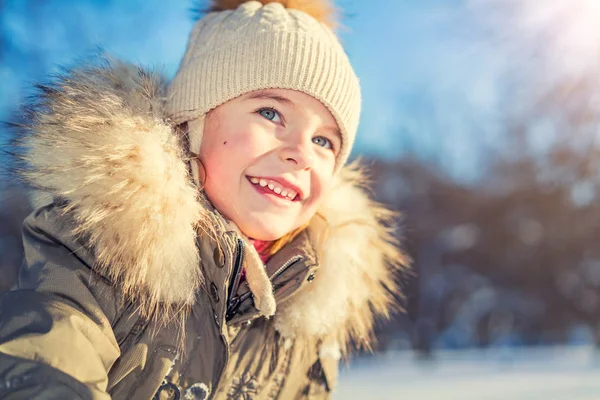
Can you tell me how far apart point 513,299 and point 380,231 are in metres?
16.0

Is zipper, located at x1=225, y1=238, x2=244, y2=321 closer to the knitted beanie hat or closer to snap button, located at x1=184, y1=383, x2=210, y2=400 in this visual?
snap button, located at x1=184, y1=383, x2=210, y2=400

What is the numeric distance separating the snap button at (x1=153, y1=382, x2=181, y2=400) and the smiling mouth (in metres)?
0.62

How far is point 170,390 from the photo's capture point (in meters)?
1.63

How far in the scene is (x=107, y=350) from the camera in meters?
1.43

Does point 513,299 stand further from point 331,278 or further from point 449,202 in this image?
point 331,278

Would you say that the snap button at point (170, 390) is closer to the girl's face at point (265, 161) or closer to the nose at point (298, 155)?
the girl's face at point (265, 161)

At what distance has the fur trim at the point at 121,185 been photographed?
153 cm

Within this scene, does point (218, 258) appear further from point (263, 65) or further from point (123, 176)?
point (263, 65)

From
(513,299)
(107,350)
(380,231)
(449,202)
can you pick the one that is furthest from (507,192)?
(107,350)

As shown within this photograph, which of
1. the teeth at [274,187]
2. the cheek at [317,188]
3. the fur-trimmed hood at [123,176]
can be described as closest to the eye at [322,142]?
the cheek at [317,188]

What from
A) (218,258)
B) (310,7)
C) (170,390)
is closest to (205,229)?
(218,258)

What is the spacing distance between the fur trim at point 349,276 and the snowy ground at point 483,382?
132 cm

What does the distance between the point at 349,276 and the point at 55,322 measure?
1091 mm

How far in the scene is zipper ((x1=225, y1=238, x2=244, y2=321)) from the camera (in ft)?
5.54
